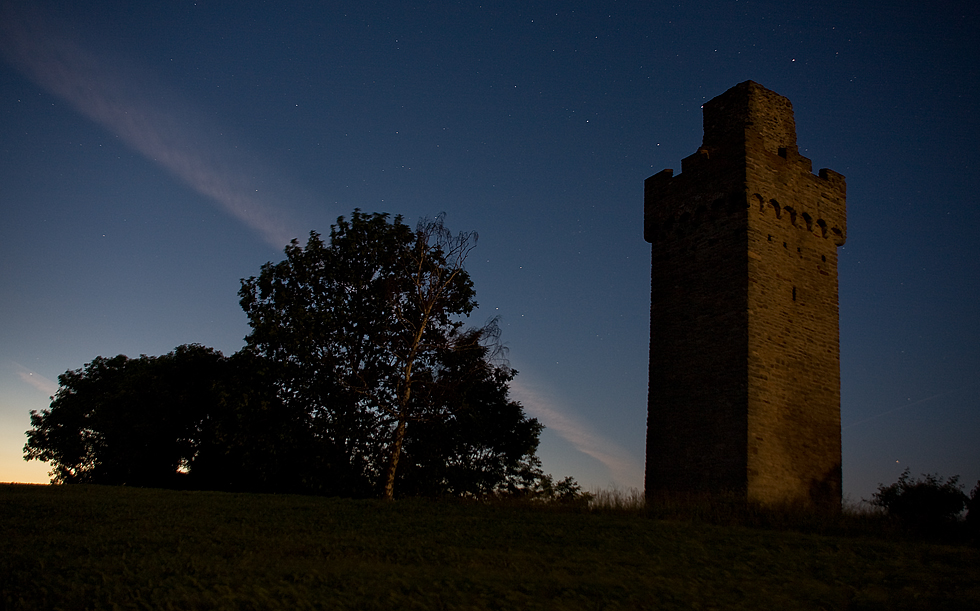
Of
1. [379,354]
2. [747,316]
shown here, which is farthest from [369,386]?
[747,316]

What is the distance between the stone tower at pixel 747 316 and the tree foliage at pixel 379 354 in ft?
19.4

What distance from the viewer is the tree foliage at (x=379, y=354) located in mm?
21797

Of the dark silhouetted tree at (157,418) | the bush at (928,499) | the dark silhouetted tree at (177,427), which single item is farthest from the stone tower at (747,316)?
the dark silhouetted tree at (157,418)

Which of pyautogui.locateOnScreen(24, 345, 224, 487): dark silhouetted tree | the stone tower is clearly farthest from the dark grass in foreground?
pyautogui.locateOnScreen(24, 345, 224, 487): dark silhouetted tree

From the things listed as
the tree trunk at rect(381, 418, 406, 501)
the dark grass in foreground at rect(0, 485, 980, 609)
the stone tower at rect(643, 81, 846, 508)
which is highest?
the stone tower at rect(643, 81, 846, 508)

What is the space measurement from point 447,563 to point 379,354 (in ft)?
43.3

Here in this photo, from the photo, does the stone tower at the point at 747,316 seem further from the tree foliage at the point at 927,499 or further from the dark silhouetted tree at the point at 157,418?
the dark silhouetted tree at the point at 157,418

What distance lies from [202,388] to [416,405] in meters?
12.3

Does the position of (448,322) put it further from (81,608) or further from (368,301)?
(81,608)

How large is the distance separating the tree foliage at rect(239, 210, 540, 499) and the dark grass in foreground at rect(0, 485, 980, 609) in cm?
668

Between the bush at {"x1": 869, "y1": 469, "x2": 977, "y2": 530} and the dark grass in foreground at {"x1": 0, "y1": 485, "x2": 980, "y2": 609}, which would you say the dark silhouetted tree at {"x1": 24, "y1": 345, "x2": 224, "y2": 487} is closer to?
the dark grass in foreground at {"x1": 0, "y1": 485, "x2": 980, "y2": 609}

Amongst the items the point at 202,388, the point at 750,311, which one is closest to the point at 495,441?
the point at 750,311

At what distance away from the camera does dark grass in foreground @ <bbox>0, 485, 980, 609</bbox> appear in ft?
26.8

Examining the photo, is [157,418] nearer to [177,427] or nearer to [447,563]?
[177,427]
